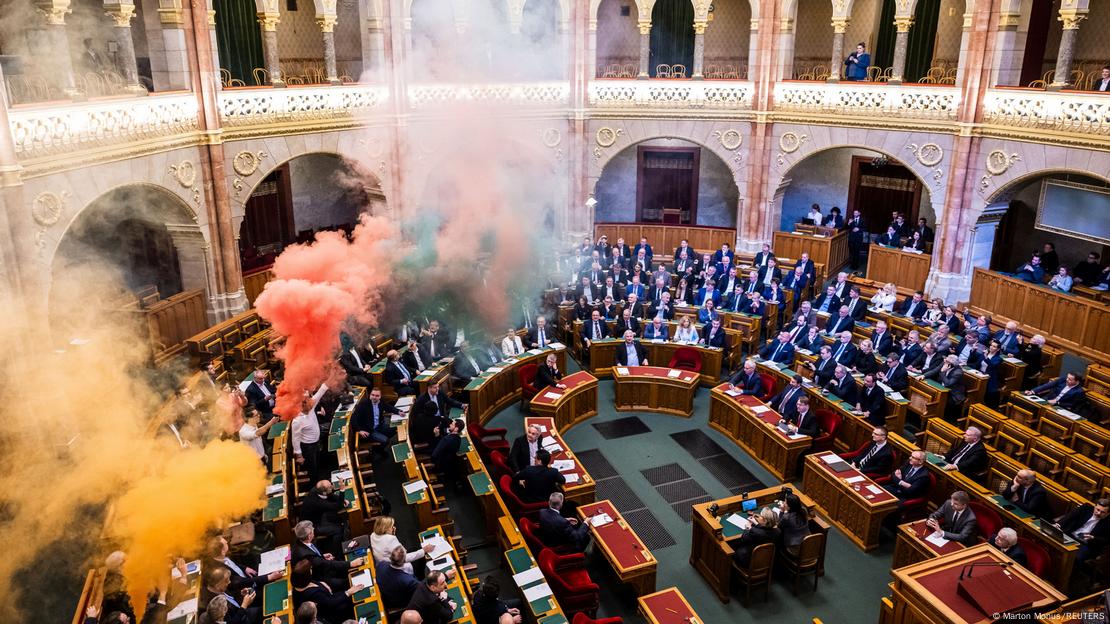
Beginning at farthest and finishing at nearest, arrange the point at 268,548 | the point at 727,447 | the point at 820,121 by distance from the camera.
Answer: the point at 820,121
the point at 727,447
the point at 268,548

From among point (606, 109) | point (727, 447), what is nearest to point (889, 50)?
point (606, 109)

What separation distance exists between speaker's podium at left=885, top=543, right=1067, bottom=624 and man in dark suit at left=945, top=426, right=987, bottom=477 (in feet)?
8.63

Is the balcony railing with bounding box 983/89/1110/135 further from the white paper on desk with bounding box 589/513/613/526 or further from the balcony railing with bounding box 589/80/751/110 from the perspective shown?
the white paper on desk with bounding box 589/513/613/526

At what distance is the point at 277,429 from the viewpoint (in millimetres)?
13219

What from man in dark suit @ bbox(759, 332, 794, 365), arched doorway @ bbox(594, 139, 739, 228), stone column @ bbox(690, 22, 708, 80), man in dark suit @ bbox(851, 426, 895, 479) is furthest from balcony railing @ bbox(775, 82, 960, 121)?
man in dark suit @ bbox(851, 426, 895, 479)

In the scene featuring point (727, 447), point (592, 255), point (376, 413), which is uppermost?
point (592, 255)

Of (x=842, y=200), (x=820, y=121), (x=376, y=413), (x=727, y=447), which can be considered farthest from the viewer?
(x=842, y=200)

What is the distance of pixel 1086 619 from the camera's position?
786 cm

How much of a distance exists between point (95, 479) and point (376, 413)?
4405mm

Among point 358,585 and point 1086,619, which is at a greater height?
point 1086,619

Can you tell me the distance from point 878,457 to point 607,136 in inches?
560

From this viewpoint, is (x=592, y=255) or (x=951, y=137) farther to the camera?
(x=592, y=255)

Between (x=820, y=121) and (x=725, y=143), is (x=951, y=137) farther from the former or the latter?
(x=725, y=143)

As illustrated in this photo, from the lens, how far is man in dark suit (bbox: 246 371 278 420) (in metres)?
13.9
